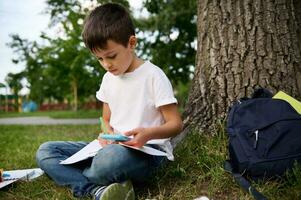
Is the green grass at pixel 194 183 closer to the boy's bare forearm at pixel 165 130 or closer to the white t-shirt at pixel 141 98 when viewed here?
the white t-shirt at pixel 141 98

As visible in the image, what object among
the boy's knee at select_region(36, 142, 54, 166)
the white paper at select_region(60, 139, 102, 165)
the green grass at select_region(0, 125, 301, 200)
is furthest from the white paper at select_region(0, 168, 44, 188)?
the white paper at select_region(60, 139, 102, 165)

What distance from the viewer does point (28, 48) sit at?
28.9 m

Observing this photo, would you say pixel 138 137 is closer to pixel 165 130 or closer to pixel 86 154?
pixel 165 130

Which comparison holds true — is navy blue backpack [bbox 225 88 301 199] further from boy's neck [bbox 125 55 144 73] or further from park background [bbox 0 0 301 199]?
boy's neck [bbox 125 55 144 73]

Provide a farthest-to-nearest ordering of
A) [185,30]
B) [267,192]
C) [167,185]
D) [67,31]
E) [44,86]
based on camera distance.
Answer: [44,86], [67,31], [185,30], [167,185], [267,192]

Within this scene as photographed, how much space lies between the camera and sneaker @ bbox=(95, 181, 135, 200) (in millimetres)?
2033

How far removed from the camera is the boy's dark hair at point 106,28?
7.47 ft

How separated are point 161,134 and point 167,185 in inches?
15.7

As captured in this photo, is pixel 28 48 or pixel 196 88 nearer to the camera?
pixel 196 88

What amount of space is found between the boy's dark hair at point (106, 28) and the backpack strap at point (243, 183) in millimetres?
912

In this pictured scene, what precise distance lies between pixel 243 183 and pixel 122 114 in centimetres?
81

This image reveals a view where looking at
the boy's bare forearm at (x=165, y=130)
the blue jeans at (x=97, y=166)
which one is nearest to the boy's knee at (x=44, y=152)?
the blue jeans at (x=97, y=166)

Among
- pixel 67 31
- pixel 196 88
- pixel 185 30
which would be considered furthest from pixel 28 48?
pixel 196 88

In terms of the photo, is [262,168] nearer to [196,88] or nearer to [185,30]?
[196,88]
